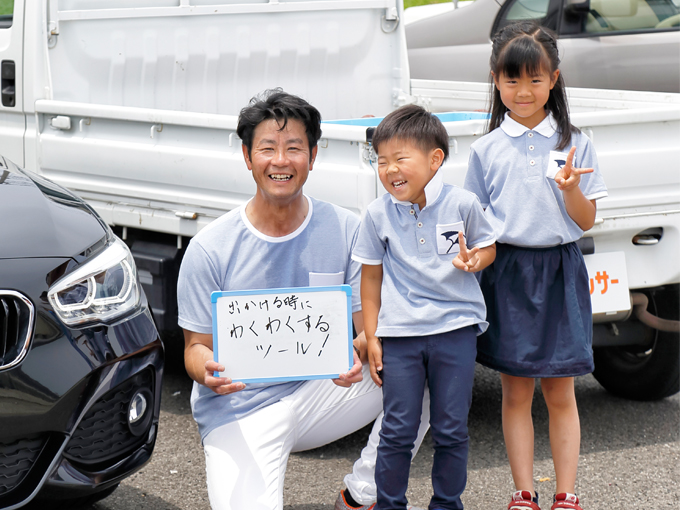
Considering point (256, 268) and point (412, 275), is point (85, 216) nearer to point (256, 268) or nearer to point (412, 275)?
point (256, 268)

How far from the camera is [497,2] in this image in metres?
5.89

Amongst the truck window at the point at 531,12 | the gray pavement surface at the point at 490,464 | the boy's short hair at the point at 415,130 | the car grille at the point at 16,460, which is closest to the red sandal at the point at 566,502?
the gray pavement surface at the point at 490,464

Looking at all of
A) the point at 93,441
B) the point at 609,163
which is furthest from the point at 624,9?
the point at 93,441

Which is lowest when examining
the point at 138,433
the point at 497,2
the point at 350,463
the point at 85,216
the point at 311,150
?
the point at 350,463

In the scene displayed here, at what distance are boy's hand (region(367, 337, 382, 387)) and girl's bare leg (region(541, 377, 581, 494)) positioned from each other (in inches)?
24.8

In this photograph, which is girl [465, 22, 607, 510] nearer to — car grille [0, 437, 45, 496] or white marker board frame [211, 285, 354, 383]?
white marker board frame [211, 285, 354, 383]

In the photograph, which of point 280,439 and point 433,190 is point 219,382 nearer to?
point 280,439

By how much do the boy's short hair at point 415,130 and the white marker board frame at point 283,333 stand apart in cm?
44

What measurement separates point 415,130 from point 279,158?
0.39 meters

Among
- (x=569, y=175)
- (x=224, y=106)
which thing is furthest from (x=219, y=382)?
(x=224, y=106)

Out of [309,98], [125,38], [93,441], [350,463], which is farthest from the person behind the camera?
[309,98]

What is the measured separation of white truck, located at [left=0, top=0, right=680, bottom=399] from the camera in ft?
9.96

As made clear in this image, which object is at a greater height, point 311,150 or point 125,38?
point 125,38

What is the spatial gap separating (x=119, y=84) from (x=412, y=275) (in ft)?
7.37
